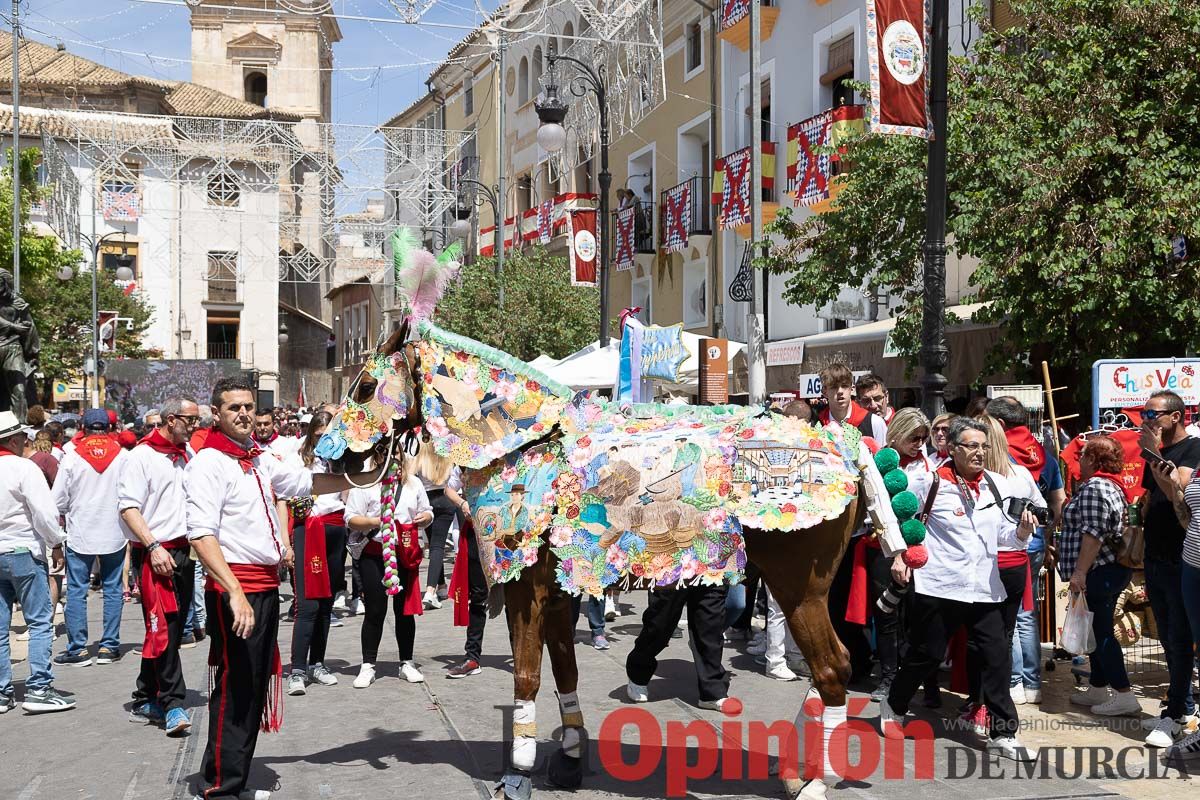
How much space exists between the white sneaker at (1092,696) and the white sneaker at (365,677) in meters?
4.64

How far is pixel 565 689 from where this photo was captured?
578cm

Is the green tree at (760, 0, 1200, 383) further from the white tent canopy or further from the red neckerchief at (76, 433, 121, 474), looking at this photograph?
the red neckerchief at (76, 433, 121, 474)

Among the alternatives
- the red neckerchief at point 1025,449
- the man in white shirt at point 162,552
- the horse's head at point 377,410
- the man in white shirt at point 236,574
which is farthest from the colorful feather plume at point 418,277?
the red neckerchief at point 1025,449

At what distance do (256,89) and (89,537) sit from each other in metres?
57.5

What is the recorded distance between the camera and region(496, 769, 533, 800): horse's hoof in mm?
5336

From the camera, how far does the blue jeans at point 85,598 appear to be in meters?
9.10

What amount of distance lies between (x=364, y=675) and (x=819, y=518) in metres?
4.03

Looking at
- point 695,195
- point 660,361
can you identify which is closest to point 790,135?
point 695,195

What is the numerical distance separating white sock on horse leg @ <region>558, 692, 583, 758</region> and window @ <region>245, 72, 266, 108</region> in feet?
199

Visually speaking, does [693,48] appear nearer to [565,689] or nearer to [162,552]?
[162,552]

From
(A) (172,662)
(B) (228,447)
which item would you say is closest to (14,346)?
(A) (172,662)

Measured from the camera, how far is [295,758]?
20.3ft

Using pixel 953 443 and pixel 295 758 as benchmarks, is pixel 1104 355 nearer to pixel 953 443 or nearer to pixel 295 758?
pixel 953 443

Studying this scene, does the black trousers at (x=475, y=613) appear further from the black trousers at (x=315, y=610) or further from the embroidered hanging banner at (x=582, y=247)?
the embroidered hanging banner at (x=582, y=247)
